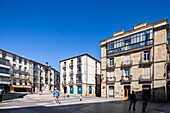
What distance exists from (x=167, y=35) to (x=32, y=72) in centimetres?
4744

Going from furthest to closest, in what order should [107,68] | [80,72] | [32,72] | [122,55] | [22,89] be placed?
[32,72] < [22,89] < [80,72] < [107,68] < [122,55]

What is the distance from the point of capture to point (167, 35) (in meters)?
18.8

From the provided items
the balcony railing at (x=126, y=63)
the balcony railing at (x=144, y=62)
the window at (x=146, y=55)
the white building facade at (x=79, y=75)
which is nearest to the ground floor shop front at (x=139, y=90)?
the balcony railing at (x=144, y=62)

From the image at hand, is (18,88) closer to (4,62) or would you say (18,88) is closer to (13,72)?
(13,72)

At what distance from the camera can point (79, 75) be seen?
33.8m

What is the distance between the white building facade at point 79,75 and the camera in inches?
1293

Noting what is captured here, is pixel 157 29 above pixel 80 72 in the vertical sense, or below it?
above

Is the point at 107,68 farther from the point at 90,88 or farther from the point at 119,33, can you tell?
the point at 90,88

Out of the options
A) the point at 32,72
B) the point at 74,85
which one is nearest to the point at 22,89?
the point at 32,72

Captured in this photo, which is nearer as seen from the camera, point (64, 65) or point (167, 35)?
point (167, 35)

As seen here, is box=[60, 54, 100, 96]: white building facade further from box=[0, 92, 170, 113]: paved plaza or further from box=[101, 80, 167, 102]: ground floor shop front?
box=[0, 92, 170, 113]: paved plaza

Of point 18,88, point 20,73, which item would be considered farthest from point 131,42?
point 18,88

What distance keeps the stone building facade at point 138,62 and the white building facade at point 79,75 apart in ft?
28.1

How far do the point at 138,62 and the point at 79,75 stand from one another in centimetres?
1786
